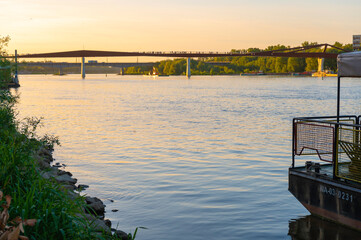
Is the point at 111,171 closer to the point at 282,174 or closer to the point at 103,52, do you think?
the point at 282,174

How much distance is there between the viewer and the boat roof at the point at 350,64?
8445mm

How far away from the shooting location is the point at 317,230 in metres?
9.65

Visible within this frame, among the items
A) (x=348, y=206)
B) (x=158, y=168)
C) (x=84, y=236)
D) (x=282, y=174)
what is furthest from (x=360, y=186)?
(x=158, y=168)

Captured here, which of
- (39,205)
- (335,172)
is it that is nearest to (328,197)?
(335,172)

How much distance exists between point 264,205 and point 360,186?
3.60 meters

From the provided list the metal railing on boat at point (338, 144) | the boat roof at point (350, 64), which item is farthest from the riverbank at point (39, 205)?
the boat roof at point (350, 64)

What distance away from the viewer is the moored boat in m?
8.51

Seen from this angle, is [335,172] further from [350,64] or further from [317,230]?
[350,64]

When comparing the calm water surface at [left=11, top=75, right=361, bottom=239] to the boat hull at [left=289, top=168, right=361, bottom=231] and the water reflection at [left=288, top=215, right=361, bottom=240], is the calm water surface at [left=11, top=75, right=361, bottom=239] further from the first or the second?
the boat hull at [left=289, top=168, right=361, bottom=231]

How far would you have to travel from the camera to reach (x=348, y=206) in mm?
8555

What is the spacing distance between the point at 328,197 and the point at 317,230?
3.21ft

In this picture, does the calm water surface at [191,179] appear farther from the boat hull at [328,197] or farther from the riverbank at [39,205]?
the riverbank at [39,205]

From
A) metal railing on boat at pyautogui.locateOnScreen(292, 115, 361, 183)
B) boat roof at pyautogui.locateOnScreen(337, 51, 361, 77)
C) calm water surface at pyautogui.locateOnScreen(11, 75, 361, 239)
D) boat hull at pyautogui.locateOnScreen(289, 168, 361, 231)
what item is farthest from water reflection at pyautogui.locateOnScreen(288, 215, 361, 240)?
boat roof at pyautogui.locateOnScreen(337, 51, 361, 77)

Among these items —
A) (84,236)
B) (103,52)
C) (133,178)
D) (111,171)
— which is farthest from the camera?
(103,52)
